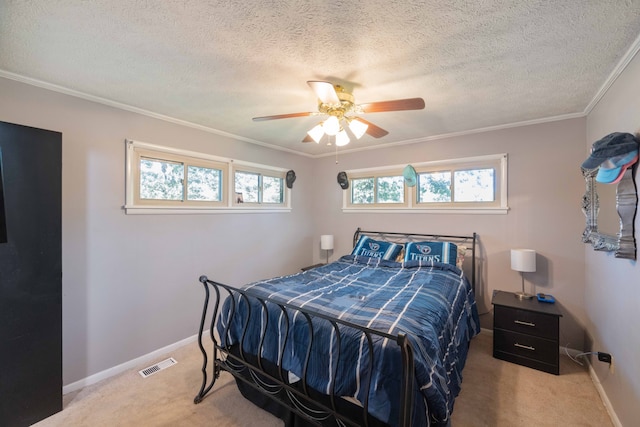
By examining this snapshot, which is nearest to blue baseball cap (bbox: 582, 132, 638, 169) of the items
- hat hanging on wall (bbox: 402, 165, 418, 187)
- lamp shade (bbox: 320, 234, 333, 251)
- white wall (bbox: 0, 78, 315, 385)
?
hat hanging on wall (bbox: 402, 165, 418, 187)

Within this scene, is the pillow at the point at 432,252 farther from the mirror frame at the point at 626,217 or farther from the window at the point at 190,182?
the window at the point at 190,182

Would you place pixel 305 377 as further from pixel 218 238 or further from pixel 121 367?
pixel 218 238

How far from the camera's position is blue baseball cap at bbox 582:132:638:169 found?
161 cm

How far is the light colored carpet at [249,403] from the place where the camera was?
76.2 inches

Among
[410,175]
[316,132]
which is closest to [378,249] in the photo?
[410,175]

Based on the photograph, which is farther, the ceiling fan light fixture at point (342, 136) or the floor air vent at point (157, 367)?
the floor air vent at point (157, 367)

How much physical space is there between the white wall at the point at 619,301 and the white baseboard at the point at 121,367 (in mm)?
3770

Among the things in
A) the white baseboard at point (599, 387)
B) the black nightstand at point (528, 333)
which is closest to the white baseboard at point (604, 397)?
the white baseboard at point (599, 387)

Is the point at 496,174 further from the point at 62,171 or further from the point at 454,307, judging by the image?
the point at 62,171

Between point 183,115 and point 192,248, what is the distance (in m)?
1.47

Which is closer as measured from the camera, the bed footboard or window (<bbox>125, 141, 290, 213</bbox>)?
the bed footboard

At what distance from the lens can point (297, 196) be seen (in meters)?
4.56

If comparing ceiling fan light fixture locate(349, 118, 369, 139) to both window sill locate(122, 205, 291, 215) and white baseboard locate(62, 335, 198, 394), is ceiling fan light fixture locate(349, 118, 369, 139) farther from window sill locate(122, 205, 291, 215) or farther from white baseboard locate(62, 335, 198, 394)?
white baseboard locate(62, 335, 198, 394)

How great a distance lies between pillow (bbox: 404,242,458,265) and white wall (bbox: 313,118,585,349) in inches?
14.9
